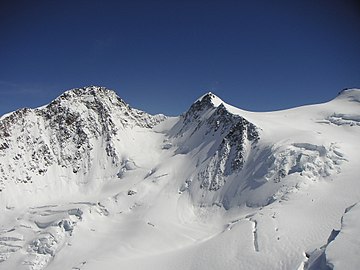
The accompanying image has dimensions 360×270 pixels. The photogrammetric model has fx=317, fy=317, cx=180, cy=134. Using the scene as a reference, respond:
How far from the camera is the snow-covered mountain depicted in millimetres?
38625

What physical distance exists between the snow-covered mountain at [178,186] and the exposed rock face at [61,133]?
0.30 m

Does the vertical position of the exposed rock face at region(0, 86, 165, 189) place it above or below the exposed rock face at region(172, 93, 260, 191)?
above

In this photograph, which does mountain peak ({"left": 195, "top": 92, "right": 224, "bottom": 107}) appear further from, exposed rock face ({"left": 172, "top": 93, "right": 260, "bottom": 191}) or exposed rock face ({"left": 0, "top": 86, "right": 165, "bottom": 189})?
exposed rock face ({"left": 0, "top": 86, "right": 165, "bottom": 189})

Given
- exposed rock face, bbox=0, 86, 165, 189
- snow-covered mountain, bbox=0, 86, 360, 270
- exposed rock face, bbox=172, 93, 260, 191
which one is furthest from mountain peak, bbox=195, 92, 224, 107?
exposed rock face, bbox=0, 86, 165, 189

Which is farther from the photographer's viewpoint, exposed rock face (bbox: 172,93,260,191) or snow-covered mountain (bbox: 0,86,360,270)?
exposed rock face (bbox: 172,93,260,191)

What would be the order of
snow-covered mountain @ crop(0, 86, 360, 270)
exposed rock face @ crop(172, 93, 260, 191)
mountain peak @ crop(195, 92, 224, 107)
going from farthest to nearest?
1. mountain peak @ crop(195, 92, 224, 107)
2. exposed rock face @ crop(172, 93, 260, 191)
3. snow-covered mountain @ crop(0, 86, 360, 270)

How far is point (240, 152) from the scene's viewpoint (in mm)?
65062

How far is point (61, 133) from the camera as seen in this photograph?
8975cm

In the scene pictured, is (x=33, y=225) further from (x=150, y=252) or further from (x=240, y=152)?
(x=240, y=152)

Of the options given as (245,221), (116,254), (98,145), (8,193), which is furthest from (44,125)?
(245,221)

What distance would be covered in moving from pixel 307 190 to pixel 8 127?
75.2 metres

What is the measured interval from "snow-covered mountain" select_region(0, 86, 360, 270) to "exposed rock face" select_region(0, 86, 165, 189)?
0.99 feet

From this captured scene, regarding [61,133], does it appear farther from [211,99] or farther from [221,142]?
[221,142]

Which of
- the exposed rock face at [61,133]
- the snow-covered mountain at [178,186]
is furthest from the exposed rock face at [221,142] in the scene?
the exposed rock face at [61,133]
